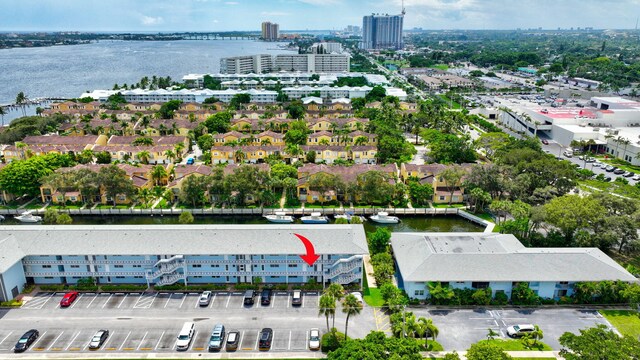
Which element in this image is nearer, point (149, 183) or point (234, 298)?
A: point (234, 298)

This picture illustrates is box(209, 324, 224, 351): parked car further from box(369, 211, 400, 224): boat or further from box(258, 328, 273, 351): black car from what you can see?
box(369, 211, 400, 224): boat

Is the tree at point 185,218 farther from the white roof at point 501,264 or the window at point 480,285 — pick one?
the window at point 480,285

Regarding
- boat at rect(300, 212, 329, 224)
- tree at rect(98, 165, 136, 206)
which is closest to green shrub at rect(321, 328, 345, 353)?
boat at rect(300, 212, 329, 224)

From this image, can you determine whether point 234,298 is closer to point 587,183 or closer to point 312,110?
point 587,183

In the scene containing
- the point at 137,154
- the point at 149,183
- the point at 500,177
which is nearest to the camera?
the point at 500,177

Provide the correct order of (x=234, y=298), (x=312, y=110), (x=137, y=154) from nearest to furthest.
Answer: (x=234, y=298), (x=137, y=154), (x=312, y=110)

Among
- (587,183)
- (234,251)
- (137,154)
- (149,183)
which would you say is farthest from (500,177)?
(137,154)

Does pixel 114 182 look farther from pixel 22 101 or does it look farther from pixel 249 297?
pixel 22 101
